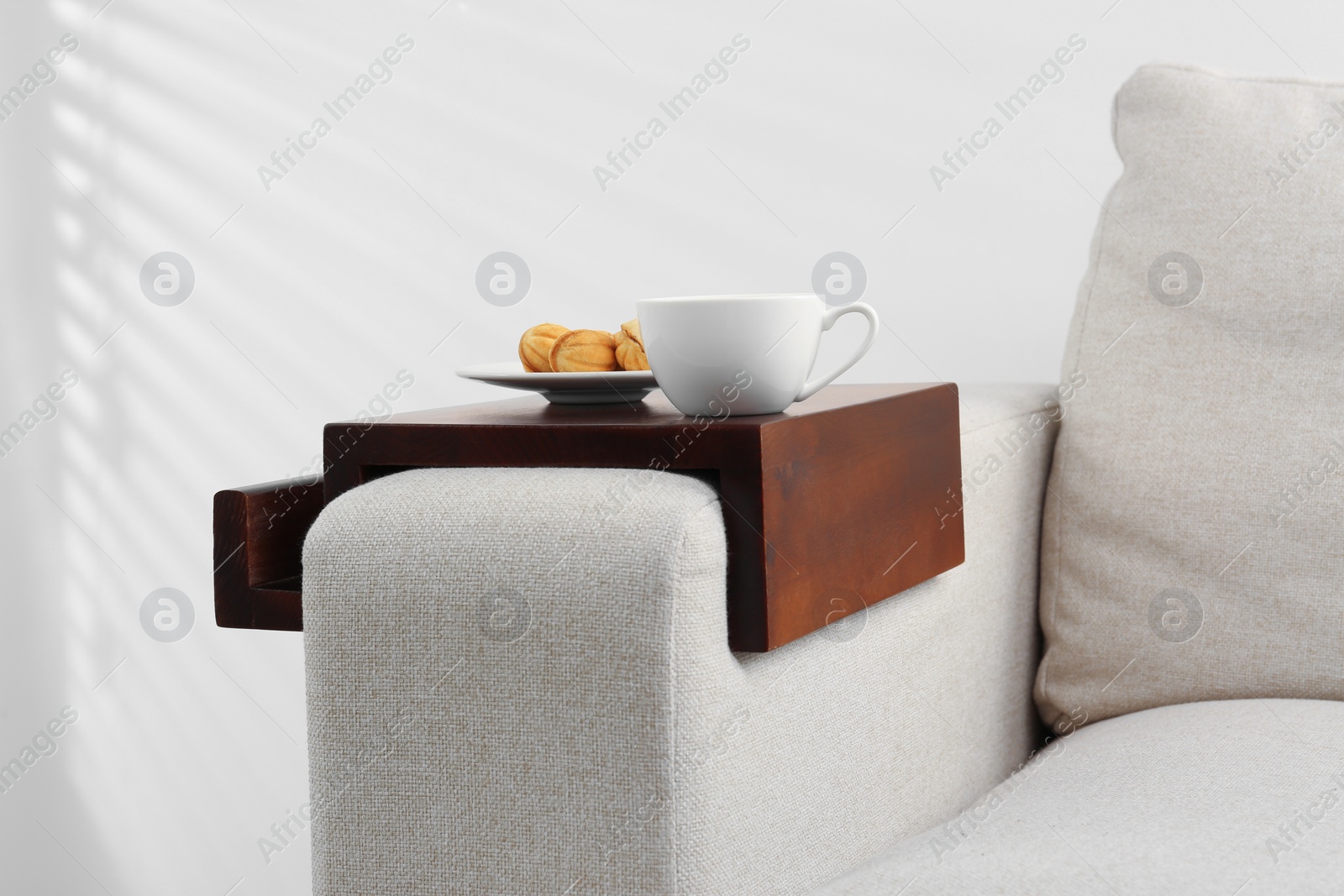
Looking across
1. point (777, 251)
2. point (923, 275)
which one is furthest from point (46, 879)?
point (923, 275)

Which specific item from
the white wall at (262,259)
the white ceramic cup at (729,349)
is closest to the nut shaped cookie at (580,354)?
the white ceramic cup at (729,349)

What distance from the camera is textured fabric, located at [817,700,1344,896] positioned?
65cm

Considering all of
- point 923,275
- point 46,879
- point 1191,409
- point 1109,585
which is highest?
point 923,275

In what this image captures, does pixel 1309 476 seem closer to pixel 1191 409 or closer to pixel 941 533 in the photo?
pixel 1191 409

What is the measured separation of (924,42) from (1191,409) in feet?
2.26

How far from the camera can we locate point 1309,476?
3.22ft

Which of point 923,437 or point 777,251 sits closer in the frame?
point 923,437

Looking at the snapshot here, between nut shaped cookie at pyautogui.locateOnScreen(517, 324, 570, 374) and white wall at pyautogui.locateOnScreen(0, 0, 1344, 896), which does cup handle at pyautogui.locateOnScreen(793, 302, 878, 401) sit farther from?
white wall at pyautogui.locateOnScreen(0, 0, 1344, 896)

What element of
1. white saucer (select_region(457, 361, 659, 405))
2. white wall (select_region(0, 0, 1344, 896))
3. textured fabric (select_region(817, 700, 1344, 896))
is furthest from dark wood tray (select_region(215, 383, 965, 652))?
white wall (select_region(0, 0, 1344, 896))

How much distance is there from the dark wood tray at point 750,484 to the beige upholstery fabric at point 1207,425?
A: 25cm

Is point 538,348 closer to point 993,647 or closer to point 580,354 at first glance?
point 580,354

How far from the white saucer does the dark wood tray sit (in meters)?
0.01

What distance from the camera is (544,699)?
2.05 ft

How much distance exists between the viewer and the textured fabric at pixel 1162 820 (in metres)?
0.65
